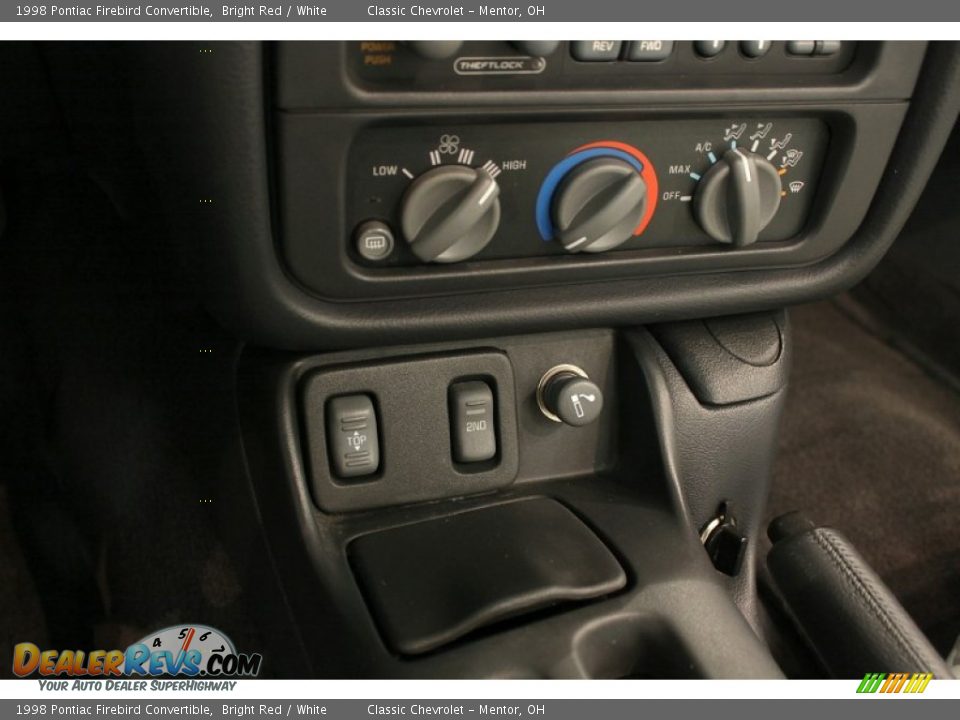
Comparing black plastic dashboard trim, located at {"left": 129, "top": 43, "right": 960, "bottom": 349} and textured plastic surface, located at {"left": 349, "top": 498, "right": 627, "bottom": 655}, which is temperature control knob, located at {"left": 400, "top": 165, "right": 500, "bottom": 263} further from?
textured plastic surface, located at {"left": 349, "top": 498, "right": 627, "bottom": 655}

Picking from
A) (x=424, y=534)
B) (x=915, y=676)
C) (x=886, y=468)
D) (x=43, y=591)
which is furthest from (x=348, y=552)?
(x=886, y=468)

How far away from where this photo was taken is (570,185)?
46 cm

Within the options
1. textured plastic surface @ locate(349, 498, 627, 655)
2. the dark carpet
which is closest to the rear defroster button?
textured plastic surface @ locate(349, 498, 627, 655)

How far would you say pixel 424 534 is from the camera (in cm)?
50

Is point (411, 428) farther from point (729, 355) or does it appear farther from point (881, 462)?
point (881, 462)

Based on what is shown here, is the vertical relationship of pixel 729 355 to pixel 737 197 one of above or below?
below

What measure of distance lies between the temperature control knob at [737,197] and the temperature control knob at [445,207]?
13 cm

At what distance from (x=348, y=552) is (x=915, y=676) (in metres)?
0.31

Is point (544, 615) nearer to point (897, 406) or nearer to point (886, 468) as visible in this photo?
point (886, 468)

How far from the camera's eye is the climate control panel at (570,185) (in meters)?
0.44

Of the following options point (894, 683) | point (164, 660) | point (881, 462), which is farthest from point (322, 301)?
point (881, 462)

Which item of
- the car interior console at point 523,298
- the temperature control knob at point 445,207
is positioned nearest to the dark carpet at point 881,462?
the car interior console at point 523,298

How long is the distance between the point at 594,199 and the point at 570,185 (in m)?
0.02

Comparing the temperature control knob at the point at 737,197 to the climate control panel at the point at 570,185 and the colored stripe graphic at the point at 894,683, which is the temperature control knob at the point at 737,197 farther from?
the colored stripe graphic at the point at 894,683
